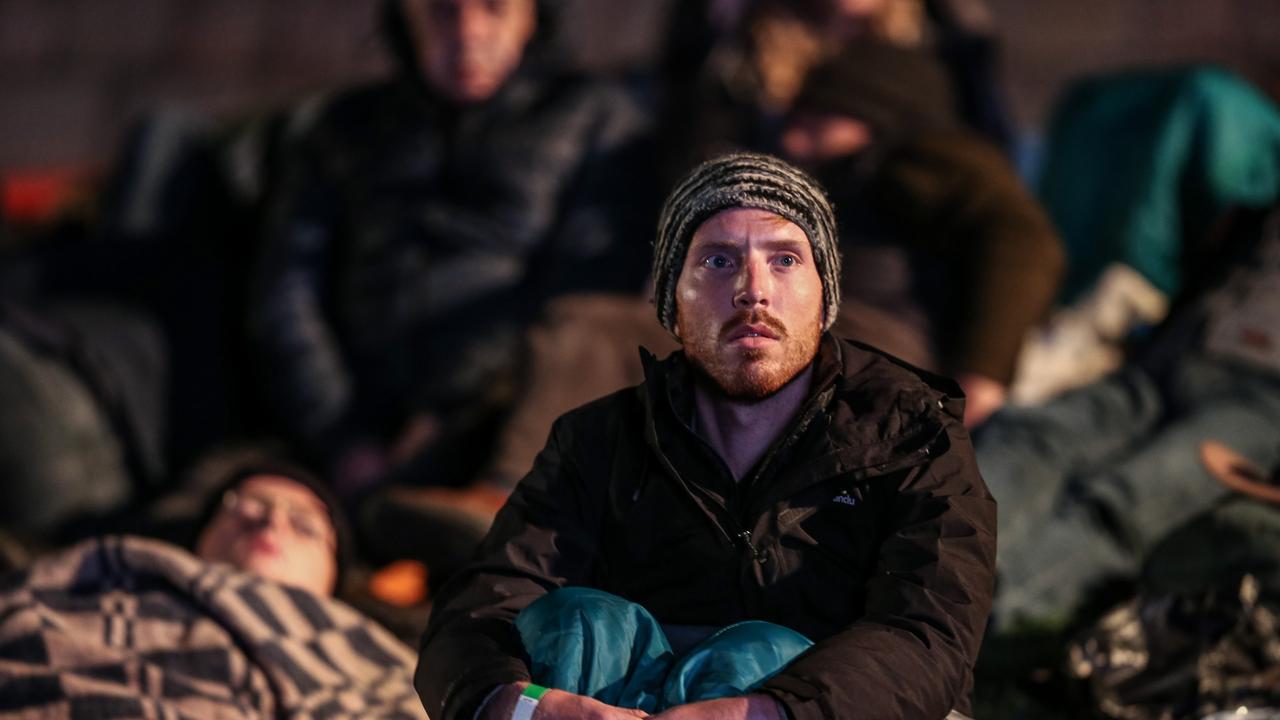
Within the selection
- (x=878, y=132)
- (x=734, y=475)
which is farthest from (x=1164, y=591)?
(x=878, y=132)

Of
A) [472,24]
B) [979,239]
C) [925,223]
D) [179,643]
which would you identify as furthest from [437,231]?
[179,643]

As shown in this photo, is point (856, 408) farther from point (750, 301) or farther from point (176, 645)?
point (176, 645)

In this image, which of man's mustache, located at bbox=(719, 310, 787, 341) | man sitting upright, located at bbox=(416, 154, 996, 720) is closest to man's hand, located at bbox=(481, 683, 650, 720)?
man sitting upright, located at bbox=(416, 154, 996, 720)

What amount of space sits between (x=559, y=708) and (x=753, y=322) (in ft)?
1.63

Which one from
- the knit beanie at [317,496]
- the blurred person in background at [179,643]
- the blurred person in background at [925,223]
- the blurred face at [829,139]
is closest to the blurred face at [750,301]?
the blurred person in background at [179,643]

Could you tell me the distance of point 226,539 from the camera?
302 cm

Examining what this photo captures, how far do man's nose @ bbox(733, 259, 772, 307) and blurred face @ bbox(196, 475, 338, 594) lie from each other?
130cm

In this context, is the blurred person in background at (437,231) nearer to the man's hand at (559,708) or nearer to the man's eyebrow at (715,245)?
the man's eyebrow at (715,245)

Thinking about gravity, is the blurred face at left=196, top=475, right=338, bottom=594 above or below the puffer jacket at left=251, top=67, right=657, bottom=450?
below

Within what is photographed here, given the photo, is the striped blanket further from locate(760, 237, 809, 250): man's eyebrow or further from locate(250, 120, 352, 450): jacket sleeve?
locate(250, 120, 352, 450): jacket sleeve

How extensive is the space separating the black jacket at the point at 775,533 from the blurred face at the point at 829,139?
179cm

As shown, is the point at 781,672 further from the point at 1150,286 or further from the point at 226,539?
the point at 1150,286

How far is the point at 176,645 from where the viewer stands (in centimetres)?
265

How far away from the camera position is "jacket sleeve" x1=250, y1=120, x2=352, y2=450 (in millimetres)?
4070
